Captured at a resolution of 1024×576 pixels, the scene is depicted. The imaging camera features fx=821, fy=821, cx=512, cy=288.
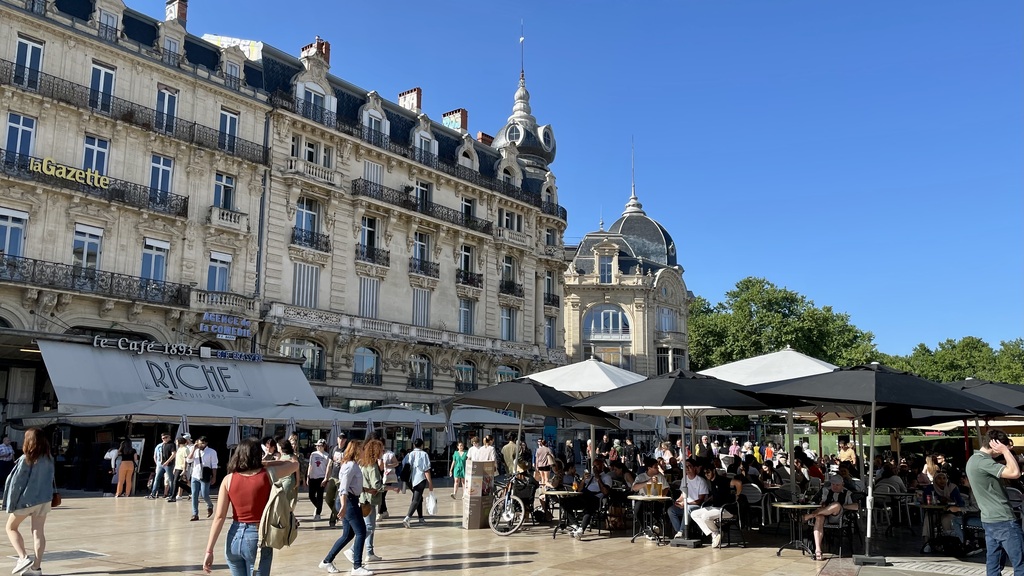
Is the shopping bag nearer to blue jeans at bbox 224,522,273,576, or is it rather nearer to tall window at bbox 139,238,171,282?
blue jeans at bbox 224,522,273,576

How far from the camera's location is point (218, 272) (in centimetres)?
2620

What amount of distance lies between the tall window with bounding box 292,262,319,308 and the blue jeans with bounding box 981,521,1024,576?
78.2ft

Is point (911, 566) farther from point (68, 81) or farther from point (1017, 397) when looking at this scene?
point (68, 81)

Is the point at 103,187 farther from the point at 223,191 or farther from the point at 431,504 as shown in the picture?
the point at 431,504

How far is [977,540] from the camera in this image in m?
10.9

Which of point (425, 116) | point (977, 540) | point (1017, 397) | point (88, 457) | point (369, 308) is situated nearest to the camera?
point (977, 540)

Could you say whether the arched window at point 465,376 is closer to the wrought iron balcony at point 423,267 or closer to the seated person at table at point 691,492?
the wrought iron balcony at point 423,267

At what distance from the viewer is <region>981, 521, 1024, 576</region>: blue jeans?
6.98 meters

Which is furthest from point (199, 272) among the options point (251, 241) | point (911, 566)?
point (911, 566)

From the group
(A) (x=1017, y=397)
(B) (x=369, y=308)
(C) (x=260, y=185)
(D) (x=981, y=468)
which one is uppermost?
(C) (x=260, y=185)

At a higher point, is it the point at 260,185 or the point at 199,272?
the point at 260,185

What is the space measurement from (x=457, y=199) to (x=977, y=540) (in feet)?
86.2

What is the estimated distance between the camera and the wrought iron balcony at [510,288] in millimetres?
35991

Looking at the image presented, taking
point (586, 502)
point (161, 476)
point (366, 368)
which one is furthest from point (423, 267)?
point (586, 502)
